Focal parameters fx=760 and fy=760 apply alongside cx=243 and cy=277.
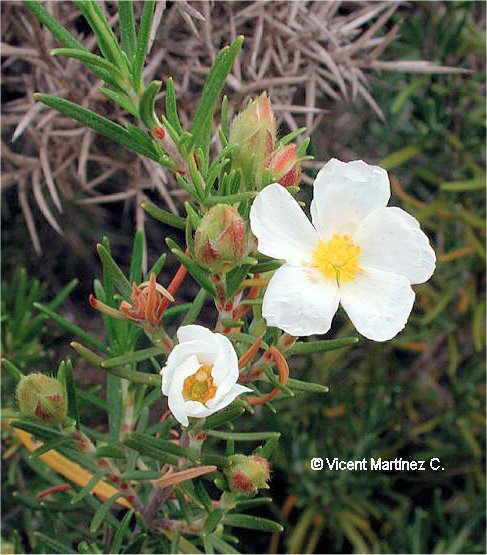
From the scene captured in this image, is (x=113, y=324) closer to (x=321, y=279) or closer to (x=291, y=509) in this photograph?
(x=321, y=279)

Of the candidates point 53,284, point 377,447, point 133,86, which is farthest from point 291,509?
point 133,86

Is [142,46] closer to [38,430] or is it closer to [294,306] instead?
[294,306]

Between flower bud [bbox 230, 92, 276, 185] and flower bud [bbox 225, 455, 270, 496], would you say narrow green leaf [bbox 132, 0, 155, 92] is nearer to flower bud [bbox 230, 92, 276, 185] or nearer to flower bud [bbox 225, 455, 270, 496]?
flower bud [bbox 230, 92, 276, 185]

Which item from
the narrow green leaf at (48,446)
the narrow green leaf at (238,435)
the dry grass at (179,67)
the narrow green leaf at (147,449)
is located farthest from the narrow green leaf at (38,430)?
the dry grass at (179,67)

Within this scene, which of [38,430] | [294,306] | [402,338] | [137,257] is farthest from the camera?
[402,338]

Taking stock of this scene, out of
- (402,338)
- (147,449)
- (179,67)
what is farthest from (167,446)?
(402,338)

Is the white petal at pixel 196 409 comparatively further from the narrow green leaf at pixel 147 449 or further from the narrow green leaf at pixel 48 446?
the narrow green leaf at pixel 48 446
